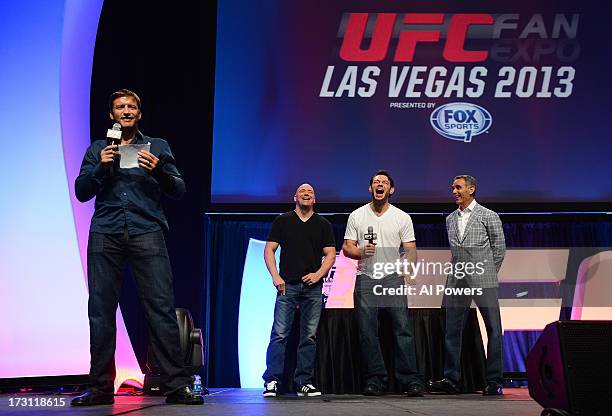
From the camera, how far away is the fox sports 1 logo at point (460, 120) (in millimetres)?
6188

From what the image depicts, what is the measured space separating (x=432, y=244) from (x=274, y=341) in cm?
236

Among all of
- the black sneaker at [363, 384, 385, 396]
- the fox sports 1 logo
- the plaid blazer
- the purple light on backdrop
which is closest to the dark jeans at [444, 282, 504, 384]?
the plaid blazer

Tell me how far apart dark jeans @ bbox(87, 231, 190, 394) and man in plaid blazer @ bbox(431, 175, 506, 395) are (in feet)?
7.24

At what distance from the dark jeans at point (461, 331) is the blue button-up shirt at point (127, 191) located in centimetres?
228

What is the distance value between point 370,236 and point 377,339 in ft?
2.16

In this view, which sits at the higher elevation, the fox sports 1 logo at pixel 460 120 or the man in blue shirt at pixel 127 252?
the fox sports 1 logo at pixel 460 120

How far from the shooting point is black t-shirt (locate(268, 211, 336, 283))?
450 centimetres

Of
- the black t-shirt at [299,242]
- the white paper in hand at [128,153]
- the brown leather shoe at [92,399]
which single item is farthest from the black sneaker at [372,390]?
the white paper in hand at [128,153]

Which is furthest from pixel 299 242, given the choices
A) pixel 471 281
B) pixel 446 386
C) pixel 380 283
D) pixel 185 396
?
pixel 185 396

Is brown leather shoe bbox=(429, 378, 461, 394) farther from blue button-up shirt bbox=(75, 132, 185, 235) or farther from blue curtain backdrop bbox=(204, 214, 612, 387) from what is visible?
blue button-up shirt bbox=(75, 132, 185, 235)

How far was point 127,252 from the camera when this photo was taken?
2.90 metres

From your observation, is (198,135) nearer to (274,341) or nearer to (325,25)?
(325,25)

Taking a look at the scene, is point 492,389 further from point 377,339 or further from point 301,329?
point 301,329

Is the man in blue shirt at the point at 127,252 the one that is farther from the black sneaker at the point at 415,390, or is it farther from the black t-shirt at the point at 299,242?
the black sneaker at the point at 415,390
